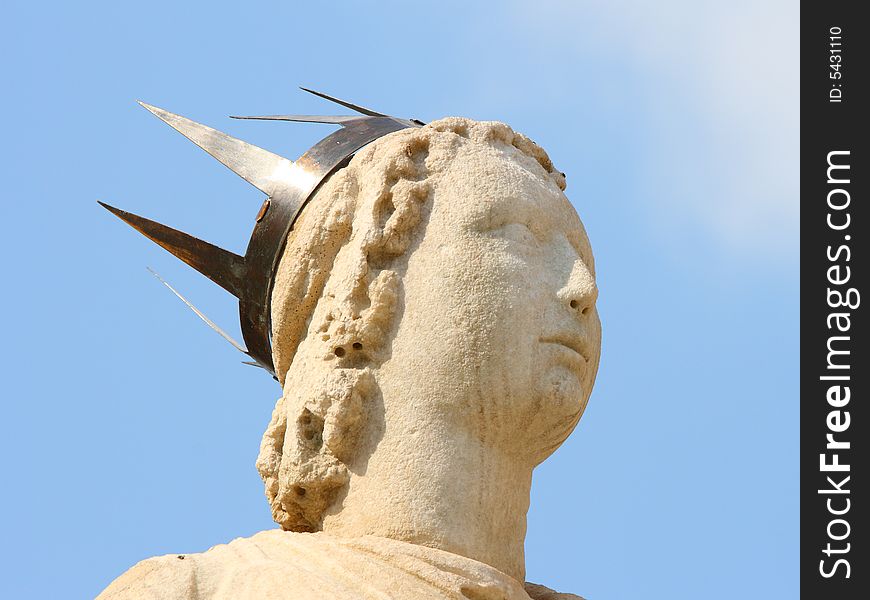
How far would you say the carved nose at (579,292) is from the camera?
352 inches

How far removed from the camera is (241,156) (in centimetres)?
984

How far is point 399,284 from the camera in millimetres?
8812

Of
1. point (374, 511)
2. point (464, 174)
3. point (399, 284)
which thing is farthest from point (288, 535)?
point (464, 174)

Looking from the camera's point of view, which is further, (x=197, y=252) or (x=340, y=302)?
(x=197, y=252)

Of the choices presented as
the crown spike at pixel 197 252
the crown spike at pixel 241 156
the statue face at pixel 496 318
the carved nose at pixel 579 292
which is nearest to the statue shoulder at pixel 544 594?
the statue face at pixel 496 318

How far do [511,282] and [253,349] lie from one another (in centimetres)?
183

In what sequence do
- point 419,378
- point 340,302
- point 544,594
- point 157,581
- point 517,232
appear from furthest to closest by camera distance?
point 544,594 < point 517,232 < point 340,302 < point 419,378 < point 157,581

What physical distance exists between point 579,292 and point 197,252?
87.9 inches

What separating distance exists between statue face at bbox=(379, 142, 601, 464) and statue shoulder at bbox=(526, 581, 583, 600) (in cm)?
77

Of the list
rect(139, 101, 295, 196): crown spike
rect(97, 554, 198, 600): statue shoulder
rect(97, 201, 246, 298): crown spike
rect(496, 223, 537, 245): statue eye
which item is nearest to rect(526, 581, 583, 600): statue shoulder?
rect(496, 223, 537, 245): statue eye

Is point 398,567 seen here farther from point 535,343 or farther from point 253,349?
point 253,349

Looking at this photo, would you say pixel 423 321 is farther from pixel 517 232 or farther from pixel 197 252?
pixel 197 252

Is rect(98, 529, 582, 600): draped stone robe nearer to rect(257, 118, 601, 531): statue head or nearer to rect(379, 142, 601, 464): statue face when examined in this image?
rect(257, 118, 601, 531): statue head

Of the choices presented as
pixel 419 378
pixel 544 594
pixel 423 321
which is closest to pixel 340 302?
pixel 423 321
